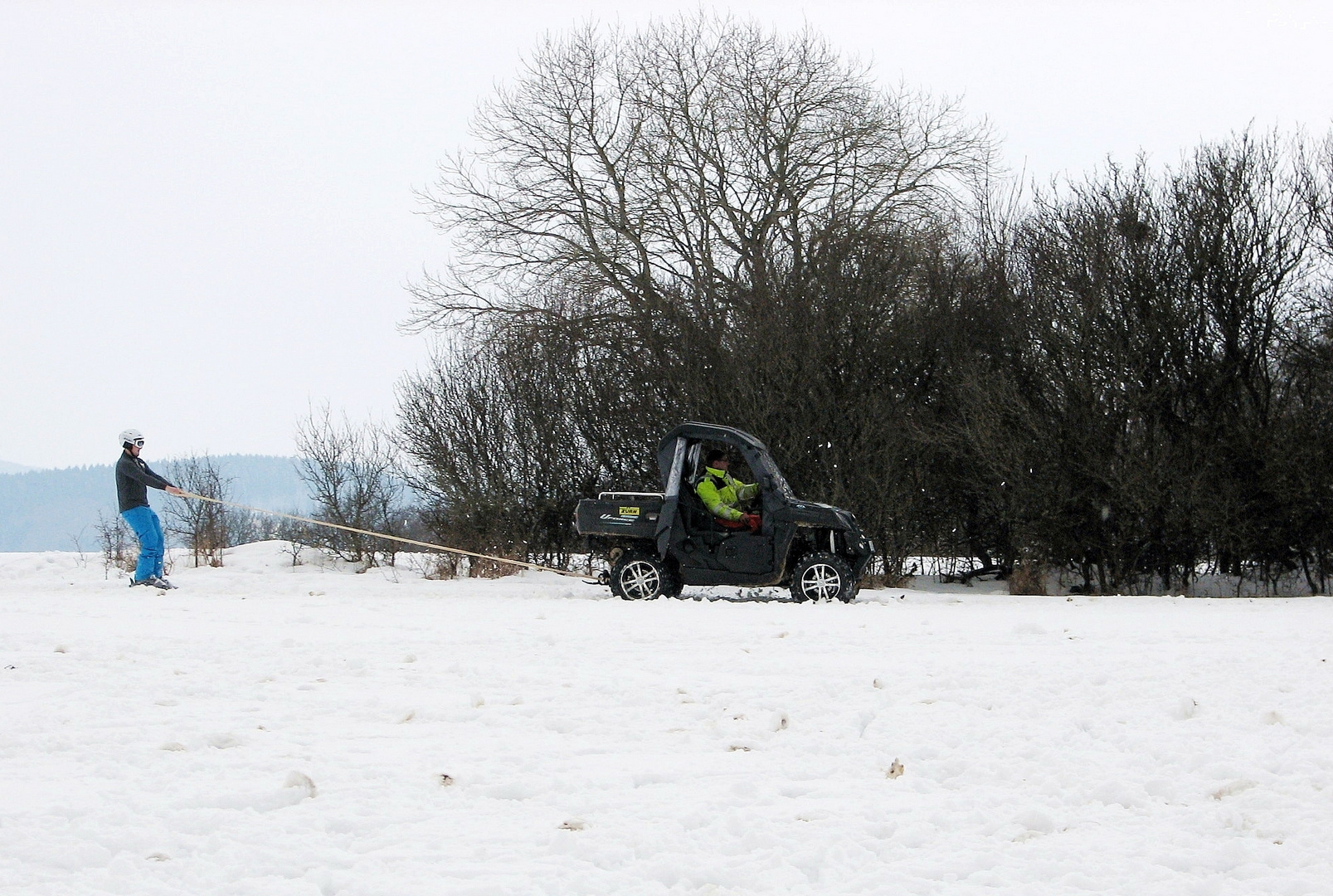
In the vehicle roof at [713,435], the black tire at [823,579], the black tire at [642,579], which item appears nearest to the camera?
the black tire at [823,579]

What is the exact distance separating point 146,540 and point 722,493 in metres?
7.72

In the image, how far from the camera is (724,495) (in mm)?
14750

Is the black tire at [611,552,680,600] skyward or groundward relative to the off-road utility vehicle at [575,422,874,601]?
groundward

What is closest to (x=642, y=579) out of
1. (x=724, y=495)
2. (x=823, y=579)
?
(x=724, y=495)

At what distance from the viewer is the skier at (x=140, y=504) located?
15.9 meters

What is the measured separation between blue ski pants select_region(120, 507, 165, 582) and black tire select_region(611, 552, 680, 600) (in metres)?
6.15

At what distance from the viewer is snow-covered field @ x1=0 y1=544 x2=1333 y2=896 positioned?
13.4ft

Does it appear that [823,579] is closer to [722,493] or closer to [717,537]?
[717,537]

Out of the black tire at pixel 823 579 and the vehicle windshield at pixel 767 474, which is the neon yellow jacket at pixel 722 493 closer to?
the vehicle windshield at pixel 767 474

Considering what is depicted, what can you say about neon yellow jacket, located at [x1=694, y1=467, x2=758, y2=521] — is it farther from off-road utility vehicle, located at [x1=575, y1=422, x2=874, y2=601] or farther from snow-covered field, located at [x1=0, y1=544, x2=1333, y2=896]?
snow-covered field, located at [x1=0, y1=544, x2=1333, y2=896]

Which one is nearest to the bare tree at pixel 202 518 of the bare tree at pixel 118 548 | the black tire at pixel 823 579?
the bare tree at pixel 118 548

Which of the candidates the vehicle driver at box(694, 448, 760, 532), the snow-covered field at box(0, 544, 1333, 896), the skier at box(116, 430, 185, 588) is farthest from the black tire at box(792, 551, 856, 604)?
the skier at box(116, 430, 185, 588)

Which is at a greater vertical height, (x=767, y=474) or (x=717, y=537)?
(x=767, y=474)

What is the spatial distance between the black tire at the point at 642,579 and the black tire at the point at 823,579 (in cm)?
160
